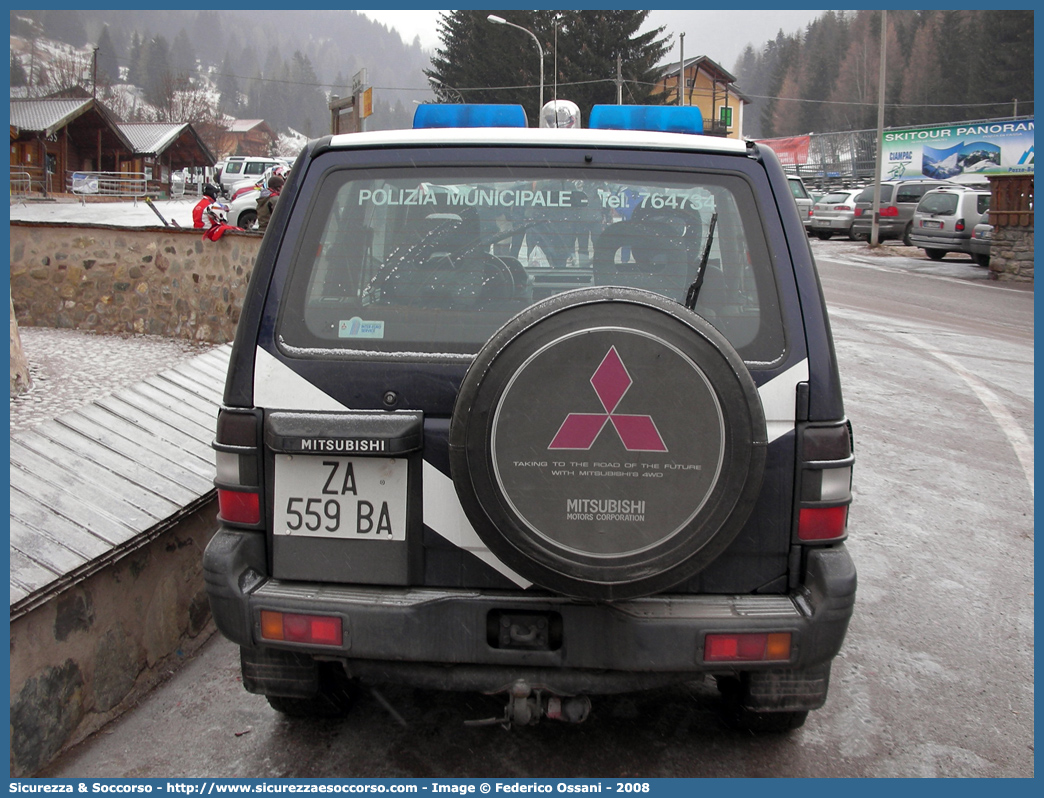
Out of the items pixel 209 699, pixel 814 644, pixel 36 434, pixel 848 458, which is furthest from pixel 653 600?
pixel 36 434

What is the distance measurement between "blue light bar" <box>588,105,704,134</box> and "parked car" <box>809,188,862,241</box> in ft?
92.0

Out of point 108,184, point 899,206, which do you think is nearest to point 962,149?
point 899,206

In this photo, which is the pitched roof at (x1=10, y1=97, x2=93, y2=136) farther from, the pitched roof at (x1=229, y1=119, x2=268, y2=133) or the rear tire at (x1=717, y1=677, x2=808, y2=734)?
the pitched roof at (x1=229, y1=119, x2=268, y2=133)

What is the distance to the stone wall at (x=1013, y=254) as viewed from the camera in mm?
19625

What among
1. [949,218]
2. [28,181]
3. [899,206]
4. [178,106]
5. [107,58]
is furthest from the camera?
[107,58]

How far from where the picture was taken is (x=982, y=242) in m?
21.7

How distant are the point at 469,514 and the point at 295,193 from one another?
3.72ft

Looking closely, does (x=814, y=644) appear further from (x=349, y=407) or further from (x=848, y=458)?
(x=349, y=407)

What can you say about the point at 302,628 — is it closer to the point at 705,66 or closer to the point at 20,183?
the point at 20,183

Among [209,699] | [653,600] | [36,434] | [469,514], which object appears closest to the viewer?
[469,514]

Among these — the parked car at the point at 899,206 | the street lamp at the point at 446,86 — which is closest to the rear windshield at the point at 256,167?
the street lamp at the point at 446,86

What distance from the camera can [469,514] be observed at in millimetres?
2449

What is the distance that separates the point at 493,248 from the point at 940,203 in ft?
77.9

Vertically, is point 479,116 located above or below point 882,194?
below
